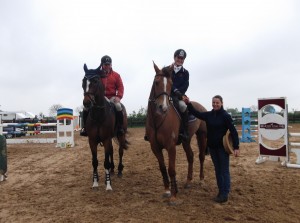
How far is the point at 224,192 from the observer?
457cm

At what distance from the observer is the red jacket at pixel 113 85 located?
639cm

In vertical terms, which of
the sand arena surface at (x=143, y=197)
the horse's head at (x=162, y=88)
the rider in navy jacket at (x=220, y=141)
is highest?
the horse's head at (x=162, y=88)

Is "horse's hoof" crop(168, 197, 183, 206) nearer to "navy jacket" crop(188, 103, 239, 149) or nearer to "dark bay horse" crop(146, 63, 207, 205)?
"dark bay horse" crop(146, 63, 207, 205)

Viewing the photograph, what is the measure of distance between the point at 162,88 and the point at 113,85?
2254mm

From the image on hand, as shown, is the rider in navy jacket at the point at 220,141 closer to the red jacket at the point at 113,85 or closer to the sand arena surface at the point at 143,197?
the sand arena surface at the point at 143,197

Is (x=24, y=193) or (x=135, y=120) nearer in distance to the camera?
(x=24, y=193)

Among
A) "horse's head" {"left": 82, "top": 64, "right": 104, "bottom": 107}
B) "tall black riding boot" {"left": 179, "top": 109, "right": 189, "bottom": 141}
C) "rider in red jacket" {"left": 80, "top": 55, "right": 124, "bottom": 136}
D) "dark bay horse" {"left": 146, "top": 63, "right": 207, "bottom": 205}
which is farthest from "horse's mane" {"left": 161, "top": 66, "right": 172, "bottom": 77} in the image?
"rider in red jacket" {"left": 80, "top": 55, "right": 124, "bottom": 136}

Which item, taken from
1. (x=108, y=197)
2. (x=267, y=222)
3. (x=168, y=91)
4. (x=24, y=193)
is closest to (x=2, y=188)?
(x=24, y=193)

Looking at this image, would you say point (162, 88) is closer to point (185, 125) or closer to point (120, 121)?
point (185, 125)

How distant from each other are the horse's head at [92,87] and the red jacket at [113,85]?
902mm

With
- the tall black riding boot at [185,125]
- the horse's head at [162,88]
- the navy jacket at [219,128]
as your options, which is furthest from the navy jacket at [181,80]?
the navy jacket at [219,128]

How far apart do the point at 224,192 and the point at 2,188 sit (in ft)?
15.2

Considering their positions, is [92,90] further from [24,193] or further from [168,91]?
[24,193]

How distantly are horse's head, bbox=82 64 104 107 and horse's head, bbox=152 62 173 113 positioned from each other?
1.24 meters
